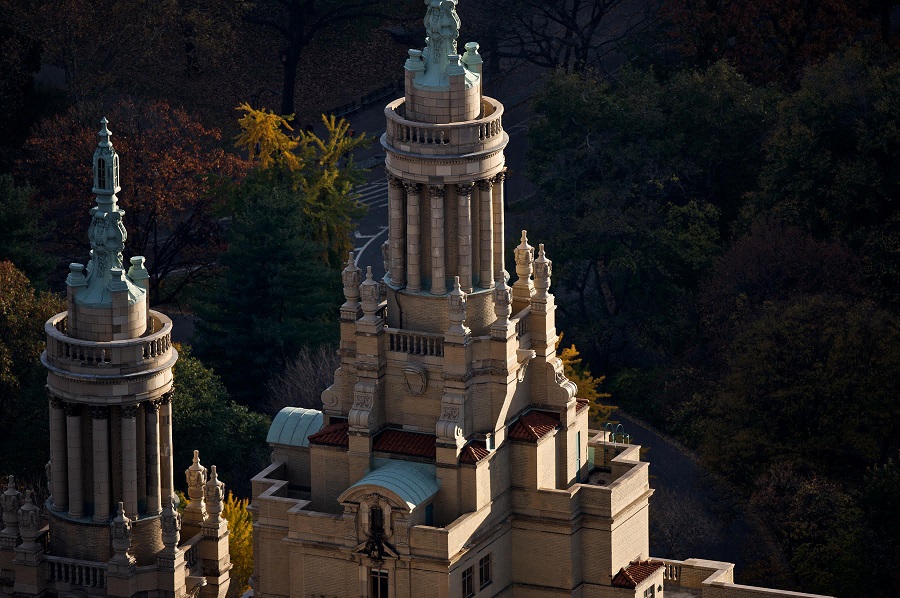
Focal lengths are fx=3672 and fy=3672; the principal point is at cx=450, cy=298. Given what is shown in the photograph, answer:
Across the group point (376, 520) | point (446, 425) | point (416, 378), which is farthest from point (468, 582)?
point (416, 378)

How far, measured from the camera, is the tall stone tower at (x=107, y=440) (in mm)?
162625

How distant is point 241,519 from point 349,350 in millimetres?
32215

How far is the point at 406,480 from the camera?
161125 millimetres

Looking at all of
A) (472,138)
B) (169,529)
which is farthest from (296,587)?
(472,138)

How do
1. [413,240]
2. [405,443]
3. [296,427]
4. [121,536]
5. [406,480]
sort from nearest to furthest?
[413,240]
[406,480]
[405,443]
[121,536]
[296,427]

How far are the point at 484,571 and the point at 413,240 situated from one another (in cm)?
1540

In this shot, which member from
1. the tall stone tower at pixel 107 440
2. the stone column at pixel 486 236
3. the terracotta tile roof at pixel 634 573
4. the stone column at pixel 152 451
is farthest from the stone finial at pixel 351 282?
the terracotta tile roof at pixel 634 573

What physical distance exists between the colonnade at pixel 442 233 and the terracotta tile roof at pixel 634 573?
15.1m

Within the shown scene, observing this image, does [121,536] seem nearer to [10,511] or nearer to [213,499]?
[10,511]

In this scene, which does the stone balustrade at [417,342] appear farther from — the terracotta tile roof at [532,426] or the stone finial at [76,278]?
the stone finial at [76,278]

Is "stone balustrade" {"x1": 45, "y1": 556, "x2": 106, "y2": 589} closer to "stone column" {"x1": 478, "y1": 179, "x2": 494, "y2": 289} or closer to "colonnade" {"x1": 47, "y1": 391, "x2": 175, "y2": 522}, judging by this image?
"colonnade" {"x1": 47, "y1": 391, "x2": 175, "y2": 522}

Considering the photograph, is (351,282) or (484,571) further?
(484,571)

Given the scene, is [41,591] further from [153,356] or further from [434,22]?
[434,22]

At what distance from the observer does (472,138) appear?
525ft
